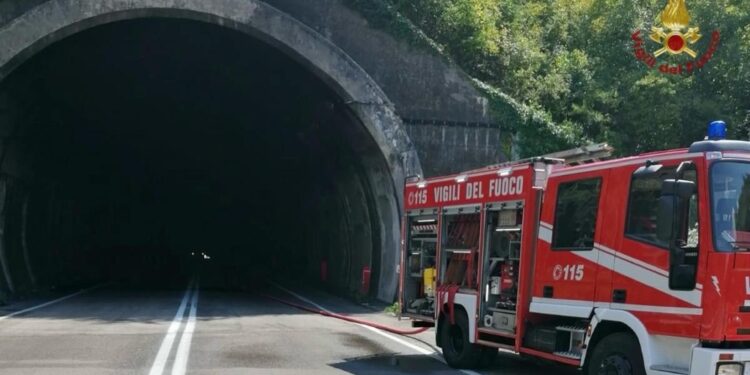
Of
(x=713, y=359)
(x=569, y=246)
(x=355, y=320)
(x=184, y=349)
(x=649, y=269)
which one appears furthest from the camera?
(x=355, y=320)

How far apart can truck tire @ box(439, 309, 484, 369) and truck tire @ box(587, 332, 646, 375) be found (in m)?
2.91

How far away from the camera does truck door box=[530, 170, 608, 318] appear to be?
30.6 feet

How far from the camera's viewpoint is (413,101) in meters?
23.9

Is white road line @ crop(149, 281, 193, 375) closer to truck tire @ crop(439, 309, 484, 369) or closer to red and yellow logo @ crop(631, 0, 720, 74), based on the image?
truck tire @ crop(439, 309, 484, 369)

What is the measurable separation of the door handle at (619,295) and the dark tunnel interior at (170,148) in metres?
15.0

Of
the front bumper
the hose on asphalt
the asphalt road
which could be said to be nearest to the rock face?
the hose on asphalt

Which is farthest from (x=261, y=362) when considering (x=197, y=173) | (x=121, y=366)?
(x=197, y=173)

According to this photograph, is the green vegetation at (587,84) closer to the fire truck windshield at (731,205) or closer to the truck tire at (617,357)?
the truck tire at (617,357)

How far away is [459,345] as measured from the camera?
12.1 meters

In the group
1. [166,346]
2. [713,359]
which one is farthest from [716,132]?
[166,346]

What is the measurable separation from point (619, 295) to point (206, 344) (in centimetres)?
767

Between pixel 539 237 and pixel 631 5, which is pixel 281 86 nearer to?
pixel 631 5

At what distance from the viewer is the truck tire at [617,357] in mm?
8327

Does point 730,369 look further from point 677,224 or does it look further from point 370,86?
point 370,86
